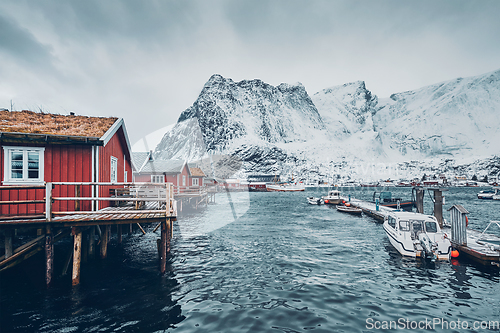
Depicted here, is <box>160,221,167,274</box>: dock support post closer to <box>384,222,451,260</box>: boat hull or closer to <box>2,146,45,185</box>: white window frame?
<box>2,146,45,185</box>: white window frame

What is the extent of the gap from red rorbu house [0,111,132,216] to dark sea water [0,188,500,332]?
3.86m

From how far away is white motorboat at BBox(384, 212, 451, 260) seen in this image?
1437cm

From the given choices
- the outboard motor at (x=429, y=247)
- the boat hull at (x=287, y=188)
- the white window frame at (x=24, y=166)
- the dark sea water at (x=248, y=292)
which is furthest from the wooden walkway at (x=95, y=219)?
the boat hull at (x=287, y=188)

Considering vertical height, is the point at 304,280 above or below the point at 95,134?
below

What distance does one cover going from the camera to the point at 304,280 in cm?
1220

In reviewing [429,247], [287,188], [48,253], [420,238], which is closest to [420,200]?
[420,238]

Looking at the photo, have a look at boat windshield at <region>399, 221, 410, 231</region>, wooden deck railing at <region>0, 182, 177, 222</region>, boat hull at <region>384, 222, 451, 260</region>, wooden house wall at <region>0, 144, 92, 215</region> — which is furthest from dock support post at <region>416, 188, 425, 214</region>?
wooden house wall at <region>0, 144, 92, 215</region>

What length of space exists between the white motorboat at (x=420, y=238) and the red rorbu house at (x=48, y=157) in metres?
17.7

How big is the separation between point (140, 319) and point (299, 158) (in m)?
191

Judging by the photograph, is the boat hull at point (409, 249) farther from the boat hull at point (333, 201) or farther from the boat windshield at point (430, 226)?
the boat hull at point (333, 201)

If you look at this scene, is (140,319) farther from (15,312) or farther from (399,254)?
(399,254)

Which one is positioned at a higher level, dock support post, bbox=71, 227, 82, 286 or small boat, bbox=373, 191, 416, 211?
dock support post, bbox=71, 227, 82, 286

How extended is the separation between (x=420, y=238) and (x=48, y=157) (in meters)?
20.6

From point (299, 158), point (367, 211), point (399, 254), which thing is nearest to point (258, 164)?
point (299, 158)
